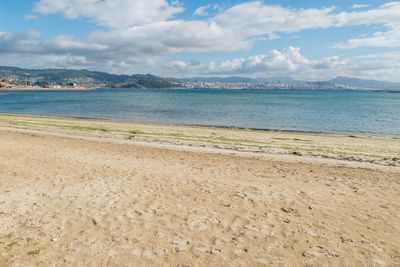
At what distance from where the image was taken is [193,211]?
8.24 m

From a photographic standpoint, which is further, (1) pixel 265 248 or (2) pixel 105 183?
(2) pixel 105 183

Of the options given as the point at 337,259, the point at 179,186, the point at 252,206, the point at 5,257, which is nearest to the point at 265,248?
the point at 337,259

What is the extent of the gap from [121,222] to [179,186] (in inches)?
132

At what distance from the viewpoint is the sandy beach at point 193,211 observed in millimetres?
6102

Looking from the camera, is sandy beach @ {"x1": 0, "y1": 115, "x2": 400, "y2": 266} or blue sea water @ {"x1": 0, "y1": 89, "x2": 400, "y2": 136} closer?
sandy beach @ {"x1": 0, "y1": 115, "x2": 400, "y2": 266}

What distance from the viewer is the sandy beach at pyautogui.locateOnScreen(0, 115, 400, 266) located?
6.10 metres

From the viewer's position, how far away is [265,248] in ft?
20.9

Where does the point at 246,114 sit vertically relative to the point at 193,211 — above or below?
above

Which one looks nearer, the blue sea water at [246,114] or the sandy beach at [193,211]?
the sandy beach at [193,211]

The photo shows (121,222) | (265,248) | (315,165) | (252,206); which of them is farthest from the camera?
(315,165)

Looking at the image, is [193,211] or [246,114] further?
[246,114]

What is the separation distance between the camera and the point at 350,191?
34.3 feet

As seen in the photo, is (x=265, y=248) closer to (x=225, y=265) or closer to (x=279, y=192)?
(x=225, y=265)

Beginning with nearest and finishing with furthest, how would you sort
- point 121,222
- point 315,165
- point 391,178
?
point 121,222, point 391,178, point 315,165
